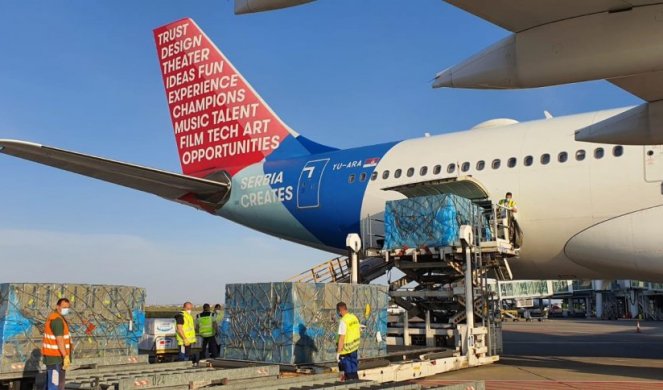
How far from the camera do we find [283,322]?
10516 mm

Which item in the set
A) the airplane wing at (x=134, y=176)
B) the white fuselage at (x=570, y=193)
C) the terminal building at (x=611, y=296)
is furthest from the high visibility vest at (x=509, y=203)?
the terminal building at (x=611, y=296)

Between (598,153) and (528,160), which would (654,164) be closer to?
(598,153)

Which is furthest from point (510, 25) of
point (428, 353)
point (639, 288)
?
point (639, 288)

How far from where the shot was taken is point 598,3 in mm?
5848

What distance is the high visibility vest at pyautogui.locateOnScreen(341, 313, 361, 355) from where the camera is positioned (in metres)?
9.24

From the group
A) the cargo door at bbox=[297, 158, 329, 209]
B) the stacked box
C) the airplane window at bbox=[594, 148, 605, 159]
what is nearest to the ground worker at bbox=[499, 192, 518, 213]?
the airplane window at bbox=[594, 148, 605, 159]

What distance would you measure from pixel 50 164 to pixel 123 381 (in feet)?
29.7

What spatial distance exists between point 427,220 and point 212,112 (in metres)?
10.4

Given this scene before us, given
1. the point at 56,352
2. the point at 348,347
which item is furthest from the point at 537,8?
the point at 56,352

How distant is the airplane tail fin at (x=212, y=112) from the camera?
2103cm

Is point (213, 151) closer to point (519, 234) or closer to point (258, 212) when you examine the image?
point (258, 212)

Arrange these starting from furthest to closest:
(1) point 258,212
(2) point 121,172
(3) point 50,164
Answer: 1. (1) point 258,212
2. (2) point 121,172
3. (3) point 50,164

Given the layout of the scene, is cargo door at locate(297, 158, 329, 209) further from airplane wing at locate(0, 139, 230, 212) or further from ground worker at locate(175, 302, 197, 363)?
ground worker at locate(175, 302, 197, 363)

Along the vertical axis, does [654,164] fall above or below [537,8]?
below
